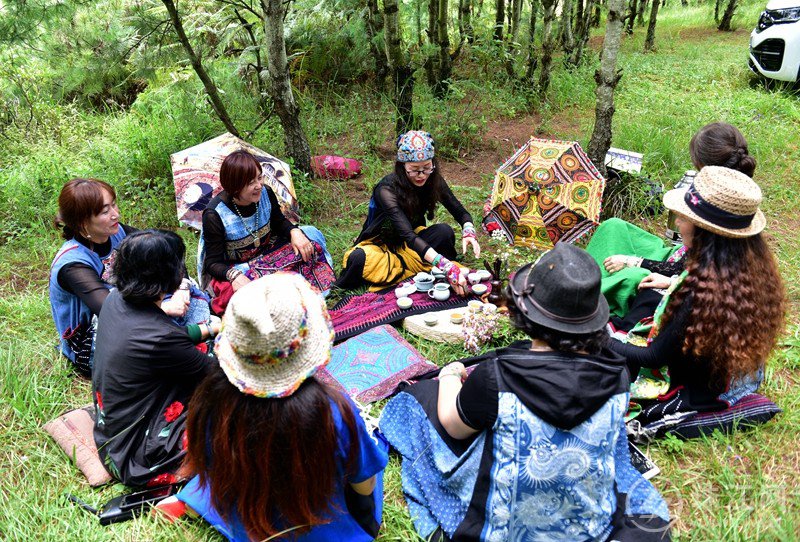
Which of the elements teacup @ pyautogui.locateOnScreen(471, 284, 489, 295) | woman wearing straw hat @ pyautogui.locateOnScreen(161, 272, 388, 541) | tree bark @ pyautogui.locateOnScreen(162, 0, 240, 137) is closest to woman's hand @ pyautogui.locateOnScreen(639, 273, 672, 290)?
teacup @ pyautogui.locateOnScreen(471, 284, 489, 295)

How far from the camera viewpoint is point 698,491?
2525 mm

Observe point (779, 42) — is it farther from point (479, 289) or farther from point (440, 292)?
point (440, 292)

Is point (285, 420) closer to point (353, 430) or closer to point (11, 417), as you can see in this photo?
point (353, 430)

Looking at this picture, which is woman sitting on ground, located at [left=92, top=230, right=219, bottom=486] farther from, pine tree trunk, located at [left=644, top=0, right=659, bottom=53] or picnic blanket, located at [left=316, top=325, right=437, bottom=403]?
pine tree trunk, located at [left=644, top=0, right=659, bottom=53]

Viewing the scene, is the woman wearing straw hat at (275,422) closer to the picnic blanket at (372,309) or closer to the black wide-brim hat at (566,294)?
the black wide-brim hat at (566,294)

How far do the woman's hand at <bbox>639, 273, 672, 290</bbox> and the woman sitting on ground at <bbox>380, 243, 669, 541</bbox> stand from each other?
1.27m

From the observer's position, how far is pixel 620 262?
365cm

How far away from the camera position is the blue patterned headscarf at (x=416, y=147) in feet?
12.9

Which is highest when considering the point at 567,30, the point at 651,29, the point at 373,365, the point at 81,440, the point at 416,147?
the point at 416,147

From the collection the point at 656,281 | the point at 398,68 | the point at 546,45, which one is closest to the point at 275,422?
the point at 656,281

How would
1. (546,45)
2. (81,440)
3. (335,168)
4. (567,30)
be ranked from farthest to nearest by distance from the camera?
(567,30) < (546,45) < (335,168) < (81,440)

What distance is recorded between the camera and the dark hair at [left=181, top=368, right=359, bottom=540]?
1.72 metres

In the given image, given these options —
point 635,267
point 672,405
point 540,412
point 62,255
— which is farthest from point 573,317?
point 62,255

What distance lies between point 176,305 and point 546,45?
618cm
